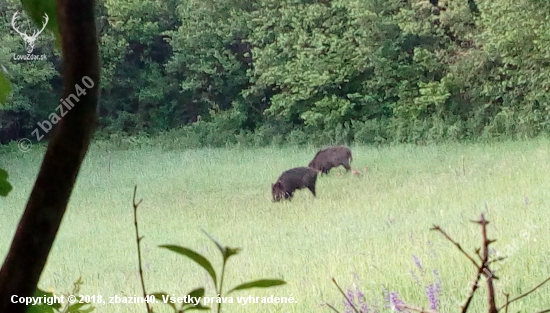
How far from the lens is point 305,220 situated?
142 cm

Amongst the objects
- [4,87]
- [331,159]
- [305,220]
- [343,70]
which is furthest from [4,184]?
[343,70]

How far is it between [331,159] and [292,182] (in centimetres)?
15

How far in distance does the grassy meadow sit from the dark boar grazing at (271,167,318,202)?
0.03 m

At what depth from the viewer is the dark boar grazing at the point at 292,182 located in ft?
4.92

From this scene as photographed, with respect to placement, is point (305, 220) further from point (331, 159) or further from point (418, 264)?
point (418, 264)

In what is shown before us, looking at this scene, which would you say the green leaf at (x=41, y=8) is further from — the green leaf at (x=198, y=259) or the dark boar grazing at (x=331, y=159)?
the dark boar grazing at (x=331, y=159)

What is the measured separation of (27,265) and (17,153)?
1.15m

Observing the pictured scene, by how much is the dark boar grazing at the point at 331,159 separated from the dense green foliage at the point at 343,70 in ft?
0.28

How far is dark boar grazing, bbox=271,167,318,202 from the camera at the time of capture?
59.1 inches

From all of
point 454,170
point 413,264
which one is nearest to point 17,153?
point 413,264

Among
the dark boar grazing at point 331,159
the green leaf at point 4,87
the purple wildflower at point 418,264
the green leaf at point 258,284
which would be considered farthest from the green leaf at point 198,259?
the dark boar grazing at point 331,159

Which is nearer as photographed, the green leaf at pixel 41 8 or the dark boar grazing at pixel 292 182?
the green leaf at pixel 41 8

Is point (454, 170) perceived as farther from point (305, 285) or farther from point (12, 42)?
point (12, 42)

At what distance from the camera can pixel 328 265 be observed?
1202mm
